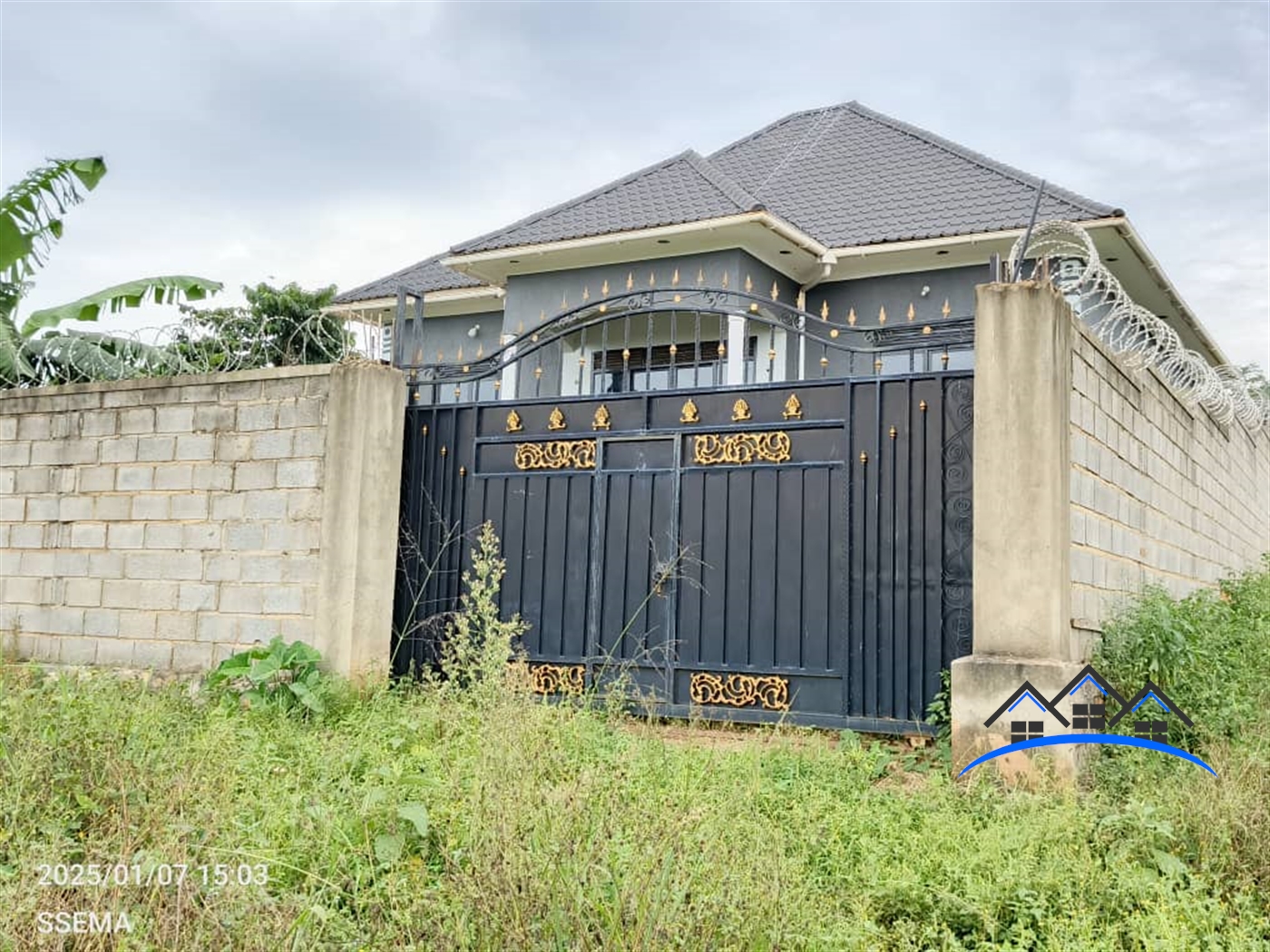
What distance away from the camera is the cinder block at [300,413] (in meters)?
7.09

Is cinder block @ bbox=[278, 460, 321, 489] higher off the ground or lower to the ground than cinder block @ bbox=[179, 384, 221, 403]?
lower

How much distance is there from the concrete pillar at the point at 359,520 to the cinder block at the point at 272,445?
1.12ft

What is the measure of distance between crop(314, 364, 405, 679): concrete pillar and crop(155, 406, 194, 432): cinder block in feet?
4.01

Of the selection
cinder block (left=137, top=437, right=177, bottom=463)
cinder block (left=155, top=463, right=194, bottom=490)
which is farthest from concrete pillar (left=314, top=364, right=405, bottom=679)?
cinder block (left=137, top=437, right=177, bottom=463)

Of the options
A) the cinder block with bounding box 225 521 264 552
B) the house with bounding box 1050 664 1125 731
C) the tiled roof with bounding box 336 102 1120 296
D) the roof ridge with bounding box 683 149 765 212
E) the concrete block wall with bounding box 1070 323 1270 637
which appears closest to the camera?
the house with bounding box 1050 664 1125 731

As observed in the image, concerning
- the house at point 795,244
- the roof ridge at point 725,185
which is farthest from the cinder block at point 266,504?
the roof ridge at point 725,185

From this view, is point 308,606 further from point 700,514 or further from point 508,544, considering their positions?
point 700,514

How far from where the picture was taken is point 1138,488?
22.9ft

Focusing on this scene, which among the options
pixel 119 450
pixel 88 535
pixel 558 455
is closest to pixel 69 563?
pixel 88 535

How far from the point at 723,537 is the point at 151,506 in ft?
13.0

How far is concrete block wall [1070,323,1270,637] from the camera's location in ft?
18.9

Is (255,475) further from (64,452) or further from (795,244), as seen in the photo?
(795,244)

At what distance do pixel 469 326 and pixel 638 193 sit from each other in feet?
11.0

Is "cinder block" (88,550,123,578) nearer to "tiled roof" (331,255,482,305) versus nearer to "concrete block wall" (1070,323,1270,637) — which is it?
"concrete block wall" (1070,323,1270,637)
